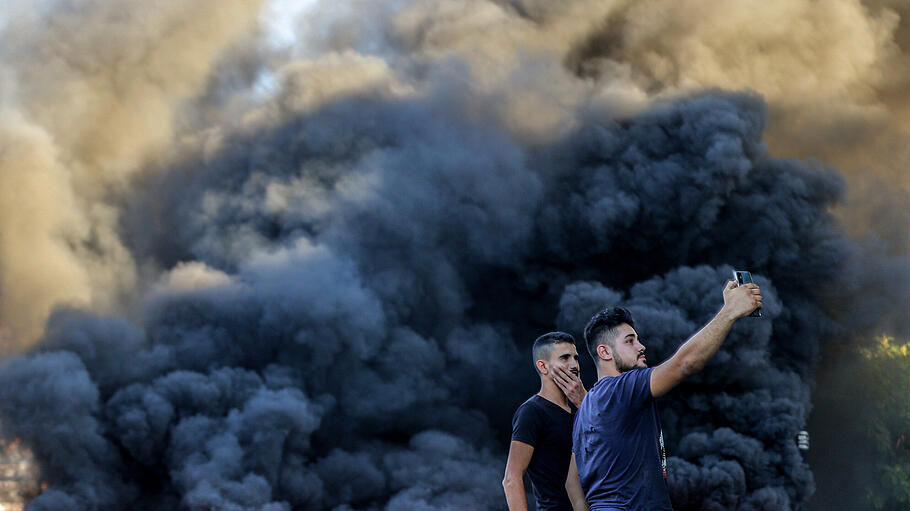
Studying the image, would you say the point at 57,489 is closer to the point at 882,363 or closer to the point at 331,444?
the point at 331,444

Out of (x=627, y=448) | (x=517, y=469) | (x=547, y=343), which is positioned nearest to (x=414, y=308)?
(x=547, y=343)

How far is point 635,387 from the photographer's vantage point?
4531mm

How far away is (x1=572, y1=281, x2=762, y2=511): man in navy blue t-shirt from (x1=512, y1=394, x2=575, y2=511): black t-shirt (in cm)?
67

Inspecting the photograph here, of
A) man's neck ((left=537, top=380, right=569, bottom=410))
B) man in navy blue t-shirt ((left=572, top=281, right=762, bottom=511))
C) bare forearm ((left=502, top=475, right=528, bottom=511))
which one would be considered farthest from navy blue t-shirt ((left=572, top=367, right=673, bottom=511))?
man's neck ((left=537, top=380, right=569, bottom=410))

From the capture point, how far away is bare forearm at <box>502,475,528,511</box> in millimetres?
5484

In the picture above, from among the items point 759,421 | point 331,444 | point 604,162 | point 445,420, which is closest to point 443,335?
point 445,420

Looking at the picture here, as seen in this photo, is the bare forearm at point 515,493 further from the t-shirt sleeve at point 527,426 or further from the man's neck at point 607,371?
the man's neck at point 607,371

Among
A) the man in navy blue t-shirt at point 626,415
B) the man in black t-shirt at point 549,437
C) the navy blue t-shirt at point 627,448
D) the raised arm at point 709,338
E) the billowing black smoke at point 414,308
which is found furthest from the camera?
the billowing black smoke at point 414,308

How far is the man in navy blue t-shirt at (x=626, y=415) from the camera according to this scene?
13.8 feet

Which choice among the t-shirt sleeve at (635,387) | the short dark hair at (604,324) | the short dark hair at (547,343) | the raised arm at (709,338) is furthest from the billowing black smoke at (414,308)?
the raised arm at (709,338)

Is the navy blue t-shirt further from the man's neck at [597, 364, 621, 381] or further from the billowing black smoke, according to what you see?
the billowing black smoke

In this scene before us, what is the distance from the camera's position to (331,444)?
30.1 metres

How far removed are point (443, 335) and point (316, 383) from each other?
459 centimetres

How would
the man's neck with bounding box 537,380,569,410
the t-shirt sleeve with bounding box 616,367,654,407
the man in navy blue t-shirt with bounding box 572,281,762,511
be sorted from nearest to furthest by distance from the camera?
the man in navy blue t-shirt with bounding box 572,281,762,511 → the t-shirt sleeve with bounding box 616,367,654,407 → the man's neck with bounding box 537,380,569,410
